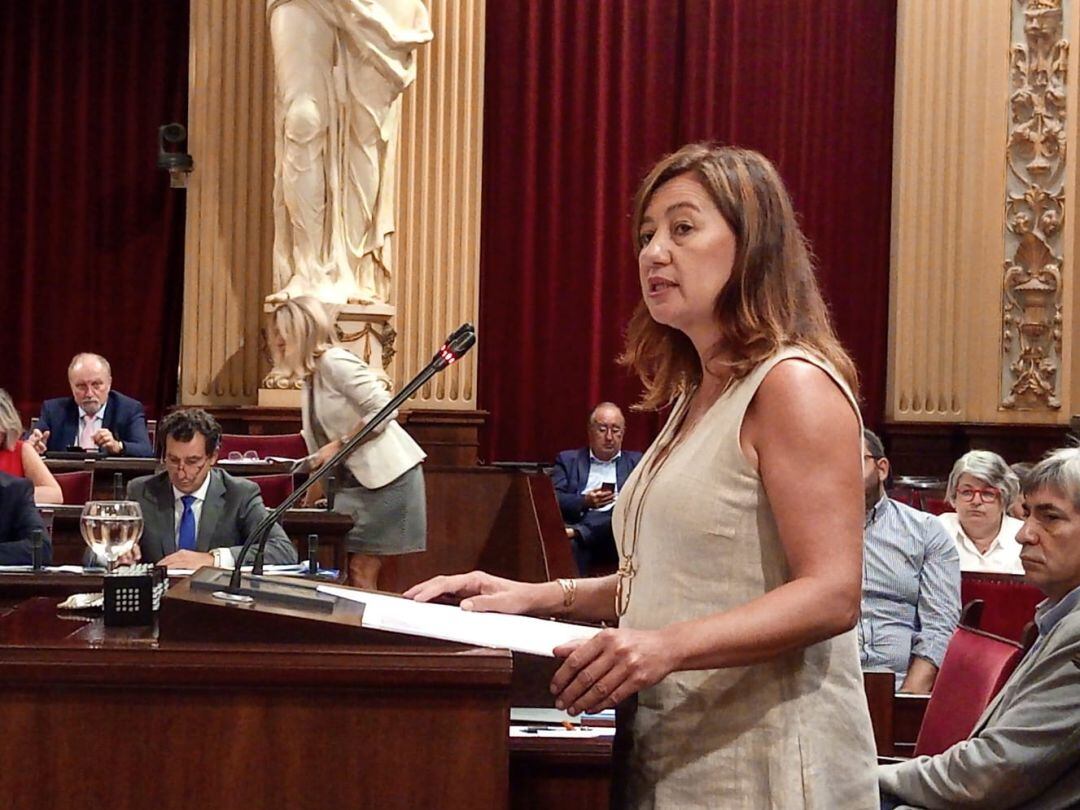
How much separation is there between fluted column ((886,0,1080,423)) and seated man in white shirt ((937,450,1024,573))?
3647 mm

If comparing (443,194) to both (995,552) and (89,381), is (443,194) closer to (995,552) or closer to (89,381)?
(89,381)

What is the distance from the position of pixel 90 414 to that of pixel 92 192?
209 cm

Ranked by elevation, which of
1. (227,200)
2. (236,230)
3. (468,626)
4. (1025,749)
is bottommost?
(1025,749)

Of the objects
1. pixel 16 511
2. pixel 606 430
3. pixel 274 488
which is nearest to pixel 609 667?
pixel 16 511

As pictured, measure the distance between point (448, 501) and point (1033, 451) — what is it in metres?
3.63

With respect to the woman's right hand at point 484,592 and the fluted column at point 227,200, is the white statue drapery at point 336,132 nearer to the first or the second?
the fluted column at point 227,200

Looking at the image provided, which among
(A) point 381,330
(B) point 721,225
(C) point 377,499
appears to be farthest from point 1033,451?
(B) point 721,225

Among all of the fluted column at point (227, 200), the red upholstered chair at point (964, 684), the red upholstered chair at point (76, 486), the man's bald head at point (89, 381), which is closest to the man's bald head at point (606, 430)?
the fluted column at point (227, 200)

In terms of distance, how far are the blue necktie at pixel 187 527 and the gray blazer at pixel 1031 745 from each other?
8.40ft

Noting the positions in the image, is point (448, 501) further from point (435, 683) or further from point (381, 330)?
point (435, 683)

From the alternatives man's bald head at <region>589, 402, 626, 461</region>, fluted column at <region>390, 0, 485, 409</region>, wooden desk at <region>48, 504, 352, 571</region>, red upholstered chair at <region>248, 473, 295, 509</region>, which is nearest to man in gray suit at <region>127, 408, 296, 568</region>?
wooden desk at <region>48, 504, 352, 571</region>

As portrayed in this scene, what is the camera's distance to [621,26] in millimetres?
9391

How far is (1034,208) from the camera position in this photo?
908cm

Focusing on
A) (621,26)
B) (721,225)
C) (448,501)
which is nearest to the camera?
(721,225)
